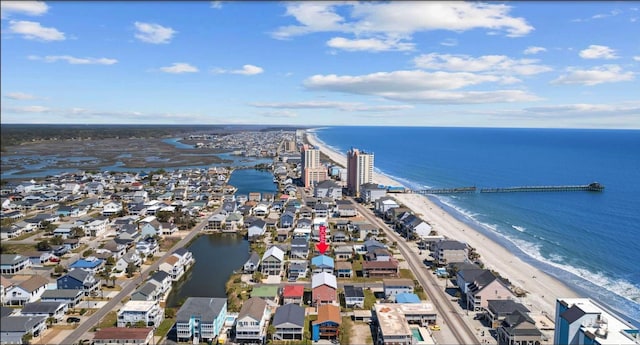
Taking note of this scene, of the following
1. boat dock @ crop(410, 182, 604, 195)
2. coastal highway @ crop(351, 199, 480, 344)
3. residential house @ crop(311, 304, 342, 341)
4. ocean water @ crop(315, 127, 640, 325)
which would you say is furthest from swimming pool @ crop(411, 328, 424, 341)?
boat dock @ crop(410, 182, 604, 195)

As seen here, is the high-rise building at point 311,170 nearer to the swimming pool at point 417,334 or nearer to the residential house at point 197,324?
the residential house at point 197,324

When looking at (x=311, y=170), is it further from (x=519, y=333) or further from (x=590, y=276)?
(x=519, y=333)


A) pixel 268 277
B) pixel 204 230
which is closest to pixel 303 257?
pixel 268 277

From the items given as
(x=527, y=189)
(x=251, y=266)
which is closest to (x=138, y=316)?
(x=251, y=266)

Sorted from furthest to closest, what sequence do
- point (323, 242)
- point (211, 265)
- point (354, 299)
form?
point (323, 242)
point (211, 265)
point (354, 299)

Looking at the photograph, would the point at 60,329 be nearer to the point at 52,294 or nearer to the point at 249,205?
the point at 52,294

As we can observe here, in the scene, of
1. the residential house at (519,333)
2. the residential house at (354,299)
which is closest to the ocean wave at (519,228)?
the residential house at (519,333)

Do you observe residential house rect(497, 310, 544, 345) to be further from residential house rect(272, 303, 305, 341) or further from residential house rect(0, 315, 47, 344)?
residential house rect(0, 315, 47, 344)

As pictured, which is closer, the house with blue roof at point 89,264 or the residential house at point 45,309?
the residential house at point 45,309
